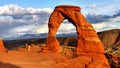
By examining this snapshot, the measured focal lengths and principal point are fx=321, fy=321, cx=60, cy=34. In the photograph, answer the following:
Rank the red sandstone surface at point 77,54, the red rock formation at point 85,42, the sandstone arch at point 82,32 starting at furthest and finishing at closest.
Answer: the sandstone arch at point 82,32 < the red rock formation at point 85,42 < the red sandstone surface at point 77,54

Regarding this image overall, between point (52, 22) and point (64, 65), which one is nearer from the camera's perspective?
point (64, 65)

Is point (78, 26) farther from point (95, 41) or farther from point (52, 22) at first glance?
point (52, 22)

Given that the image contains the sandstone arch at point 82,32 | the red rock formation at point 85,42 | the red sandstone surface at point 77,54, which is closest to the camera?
the red sandstone surface at point 77,54

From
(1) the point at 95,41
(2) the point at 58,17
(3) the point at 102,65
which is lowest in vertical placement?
(3) the point at 102,65

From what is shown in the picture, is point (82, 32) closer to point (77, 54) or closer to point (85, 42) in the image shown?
point (85, 42)

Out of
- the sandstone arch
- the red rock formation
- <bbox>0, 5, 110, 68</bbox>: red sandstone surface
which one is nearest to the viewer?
<bbox>0, 5, 110, 68</bbox>: red sandstone surface

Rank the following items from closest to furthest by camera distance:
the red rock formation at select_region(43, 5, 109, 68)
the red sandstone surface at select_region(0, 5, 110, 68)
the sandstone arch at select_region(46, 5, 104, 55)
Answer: the red sandstone surface at select_region(0, 5, 110, 68), the red rock formation at select_region(43, 5, 109, 68), the sandstone arch at select_region(46, 5, 104, 55)

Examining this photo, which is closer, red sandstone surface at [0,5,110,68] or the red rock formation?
red sandstone surface at [0,5,110,68]

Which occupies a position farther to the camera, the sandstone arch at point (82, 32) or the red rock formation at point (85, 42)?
the sandstone arch at point (82, 32)

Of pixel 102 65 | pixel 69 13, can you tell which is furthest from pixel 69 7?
pixel 102 65

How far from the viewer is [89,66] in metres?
41.5

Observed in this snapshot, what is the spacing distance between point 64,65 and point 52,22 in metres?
12.6

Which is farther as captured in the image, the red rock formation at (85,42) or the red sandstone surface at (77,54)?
the red rock formation at (85,42)

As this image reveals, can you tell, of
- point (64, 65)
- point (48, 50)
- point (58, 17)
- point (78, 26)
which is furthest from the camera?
point (48, 50)
